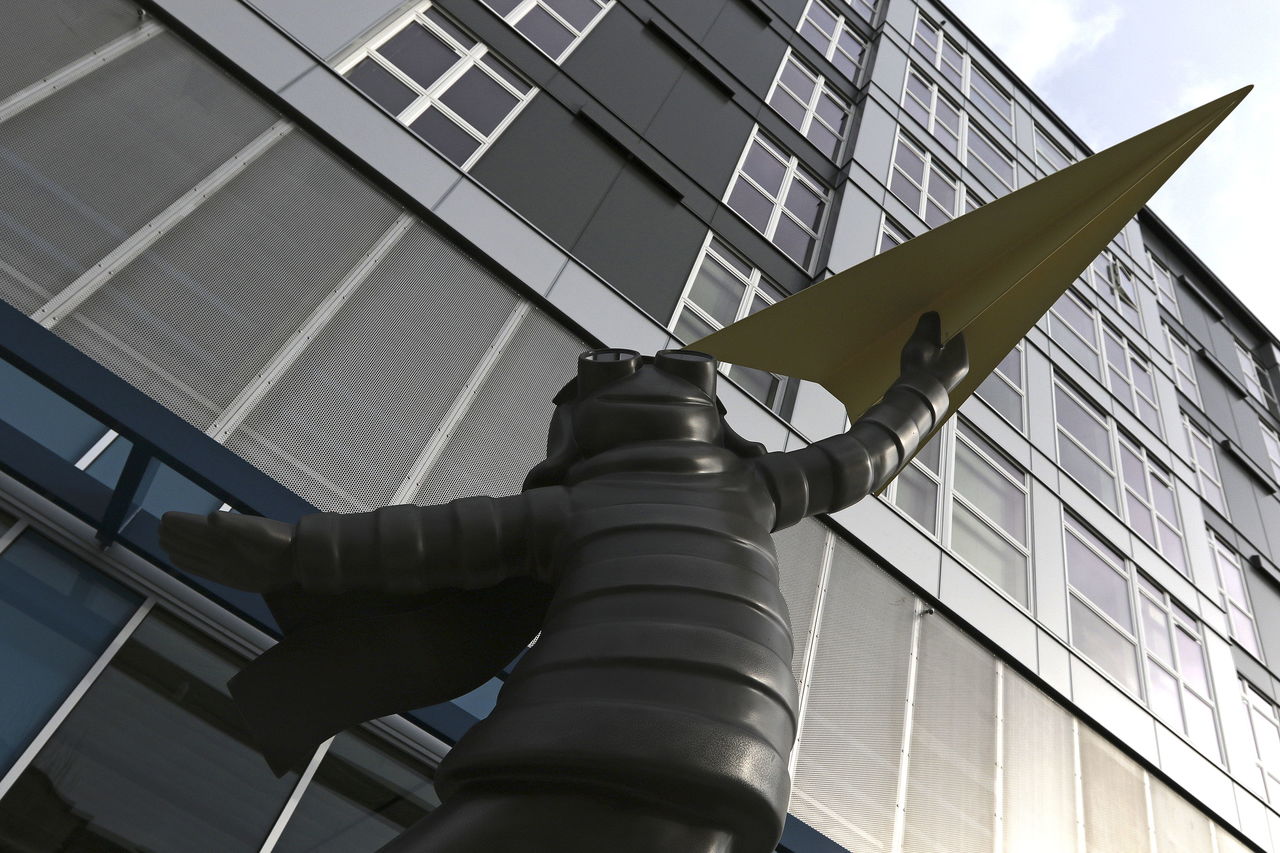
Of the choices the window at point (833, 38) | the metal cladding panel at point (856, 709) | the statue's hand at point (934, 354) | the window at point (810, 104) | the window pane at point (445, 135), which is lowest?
the statue's hand at point (934, 354)

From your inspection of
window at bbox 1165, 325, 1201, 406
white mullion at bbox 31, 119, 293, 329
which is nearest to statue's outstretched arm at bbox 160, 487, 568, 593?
white mullion at bbox 31, 119, 293, 329

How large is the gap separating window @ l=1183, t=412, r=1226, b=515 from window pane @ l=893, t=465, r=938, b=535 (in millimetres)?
8887

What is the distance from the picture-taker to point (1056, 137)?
2244 centimetres

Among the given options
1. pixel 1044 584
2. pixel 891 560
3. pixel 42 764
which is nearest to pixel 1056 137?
pixel 1044 584

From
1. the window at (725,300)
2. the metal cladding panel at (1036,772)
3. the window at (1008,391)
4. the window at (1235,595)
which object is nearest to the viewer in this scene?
the metal cladding panel at (1036,772)

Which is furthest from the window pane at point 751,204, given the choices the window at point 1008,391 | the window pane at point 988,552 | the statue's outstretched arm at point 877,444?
the statue's outstretched arm at point 877,444

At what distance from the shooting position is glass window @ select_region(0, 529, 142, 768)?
4820 millimetres

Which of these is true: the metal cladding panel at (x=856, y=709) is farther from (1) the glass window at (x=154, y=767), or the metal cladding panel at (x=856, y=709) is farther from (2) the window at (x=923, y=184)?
(2) the window at (x=923, y=184)

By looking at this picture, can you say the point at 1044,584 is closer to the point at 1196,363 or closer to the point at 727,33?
the point at 727,33

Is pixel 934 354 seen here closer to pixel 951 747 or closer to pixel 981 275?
pixel 981 275

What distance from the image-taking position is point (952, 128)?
17.9 meters

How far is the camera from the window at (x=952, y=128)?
1716 centimetres

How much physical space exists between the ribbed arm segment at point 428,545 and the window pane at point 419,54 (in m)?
8.48

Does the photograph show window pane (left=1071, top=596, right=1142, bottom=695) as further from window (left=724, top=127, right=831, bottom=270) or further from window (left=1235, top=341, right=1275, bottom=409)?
window (left=1235, top=341, right=1275, bottom=409)
